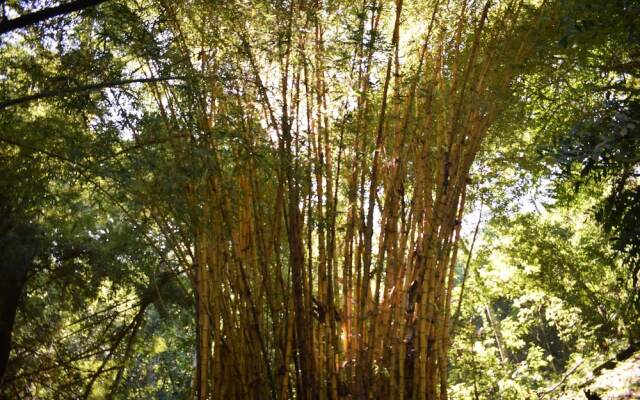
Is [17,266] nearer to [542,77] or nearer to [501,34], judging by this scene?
[501,34]

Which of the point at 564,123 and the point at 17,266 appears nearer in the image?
the point at 17,266

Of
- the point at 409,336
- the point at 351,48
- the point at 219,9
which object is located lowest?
the point at 409,336

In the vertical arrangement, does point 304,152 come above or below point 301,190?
above

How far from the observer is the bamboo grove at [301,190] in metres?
3.02

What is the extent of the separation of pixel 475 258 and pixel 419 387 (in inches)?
181

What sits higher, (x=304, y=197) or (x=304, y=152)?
(x=304, y=152)

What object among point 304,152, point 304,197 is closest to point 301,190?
point 304,197

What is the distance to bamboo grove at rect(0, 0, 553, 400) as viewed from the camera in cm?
302

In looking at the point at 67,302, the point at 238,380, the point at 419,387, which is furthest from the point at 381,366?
the point at 67,302

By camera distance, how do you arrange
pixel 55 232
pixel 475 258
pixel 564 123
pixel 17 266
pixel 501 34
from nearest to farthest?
pixel 501 34 → pixel 17 266 → pixel 564 123 → pixel 55 232 → pixel 475 258

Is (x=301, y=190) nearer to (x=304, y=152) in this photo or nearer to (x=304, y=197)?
(x=304, y=197)

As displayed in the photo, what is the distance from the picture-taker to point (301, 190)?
124 inches

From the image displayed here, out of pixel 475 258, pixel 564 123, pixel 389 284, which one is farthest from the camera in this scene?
pixel 475 258

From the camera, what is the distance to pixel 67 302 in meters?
5.87
